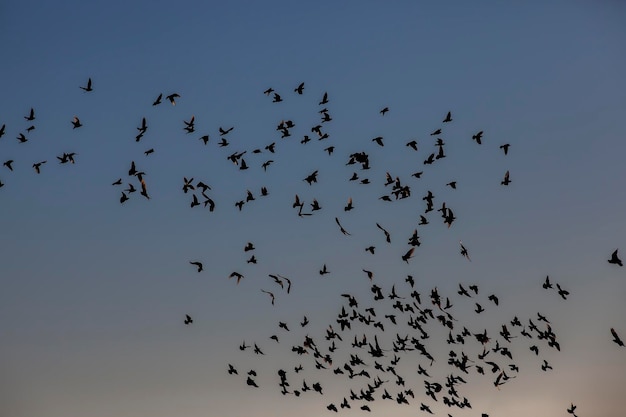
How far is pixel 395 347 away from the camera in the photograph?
3909 cm

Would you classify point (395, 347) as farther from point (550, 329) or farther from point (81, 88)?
point (81, 88)

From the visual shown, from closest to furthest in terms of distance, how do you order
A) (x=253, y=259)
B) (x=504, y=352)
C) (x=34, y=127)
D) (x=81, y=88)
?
(x=81, y=88) → (x=34, y=127) → (x=253, y=259) → (x=504, y=352)

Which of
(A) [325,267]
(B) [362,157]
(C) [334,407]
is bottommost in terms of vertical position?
(C) [334,407]

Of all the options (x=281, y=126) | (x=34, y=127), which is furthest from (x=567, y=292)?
(x=34, y=127)

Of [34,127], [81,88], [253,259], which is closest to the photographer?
[81,88]

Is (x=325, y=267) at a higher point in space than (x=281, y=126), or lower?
lower

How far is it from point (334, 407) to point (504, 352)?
1029cm

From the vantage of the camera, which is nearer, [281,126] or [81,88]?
[81,88]

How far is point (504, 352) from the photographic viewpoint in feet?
121

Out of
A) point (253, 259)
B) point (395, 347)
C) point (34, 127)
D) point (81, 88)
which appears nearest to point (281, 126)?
point (253, 259)

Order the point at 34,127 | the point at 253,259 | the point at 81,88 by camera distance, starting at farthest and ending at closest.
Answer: the point at 253,259, the point at 34,127, the point at 81,88

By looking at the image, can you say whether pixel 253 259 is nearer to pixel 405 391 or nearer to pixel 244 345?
pixel 244 345

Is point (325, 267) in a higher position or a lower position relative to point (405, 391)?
higher

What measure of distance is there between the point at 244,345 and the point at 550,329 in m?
16.7
